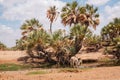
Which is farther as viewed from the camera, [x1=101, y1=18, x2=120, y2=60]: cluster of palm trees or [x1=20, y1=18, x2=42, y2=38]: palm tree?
[x1=20, y1=18, x2=42, y2=38]: palm tree

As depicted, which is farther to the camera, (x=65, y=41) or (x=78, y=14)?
(x=78, y=14)

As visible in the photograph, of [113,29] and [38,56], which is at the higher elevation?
[113,29]

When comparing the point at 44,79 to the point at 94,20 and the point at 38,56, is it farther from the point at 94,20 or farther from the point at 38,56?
the point at 94,20

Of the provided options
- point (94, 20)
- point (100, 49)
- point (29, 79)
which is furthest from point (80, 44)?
point (29, 79)

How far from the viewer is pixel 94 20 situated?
72.0 m

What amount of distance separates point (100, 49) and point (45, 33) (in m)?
14.2

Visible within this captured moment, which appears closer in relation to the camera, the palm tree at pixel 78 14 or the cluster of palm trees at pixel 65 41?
the cluster of palm trees at pixel 65 41

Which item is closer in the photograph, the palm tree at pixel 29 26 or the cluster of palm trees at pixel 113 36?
the cluster of palm trees at pixel 113 36

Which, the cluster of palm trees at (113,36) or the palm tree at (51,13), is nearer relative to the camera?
the cluster of palm trees at (113,36)

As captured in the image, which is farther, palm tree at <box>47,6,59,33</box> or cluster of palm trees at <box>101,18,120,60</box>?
palm tree at <box>47,6,59,33</box>

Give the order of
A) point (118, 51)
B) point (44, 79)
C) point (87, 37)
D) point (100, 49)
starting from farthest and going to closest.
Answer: point (100, 49), point (87, 37), point (118, 51), point (44, 79)

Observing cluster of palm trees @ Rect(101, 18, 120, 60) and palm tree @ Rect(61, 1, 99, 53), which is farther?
palm tree @ Rect(61, 1, 99, 53)

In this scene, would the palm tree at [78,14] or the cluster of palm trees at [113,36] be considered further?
the palm tree at [78,14]

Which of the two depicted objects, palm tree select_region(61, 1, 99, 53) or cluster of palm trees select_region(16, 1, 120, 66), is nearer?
cluster of palm trees select_region(16, 1, 120, 66)
